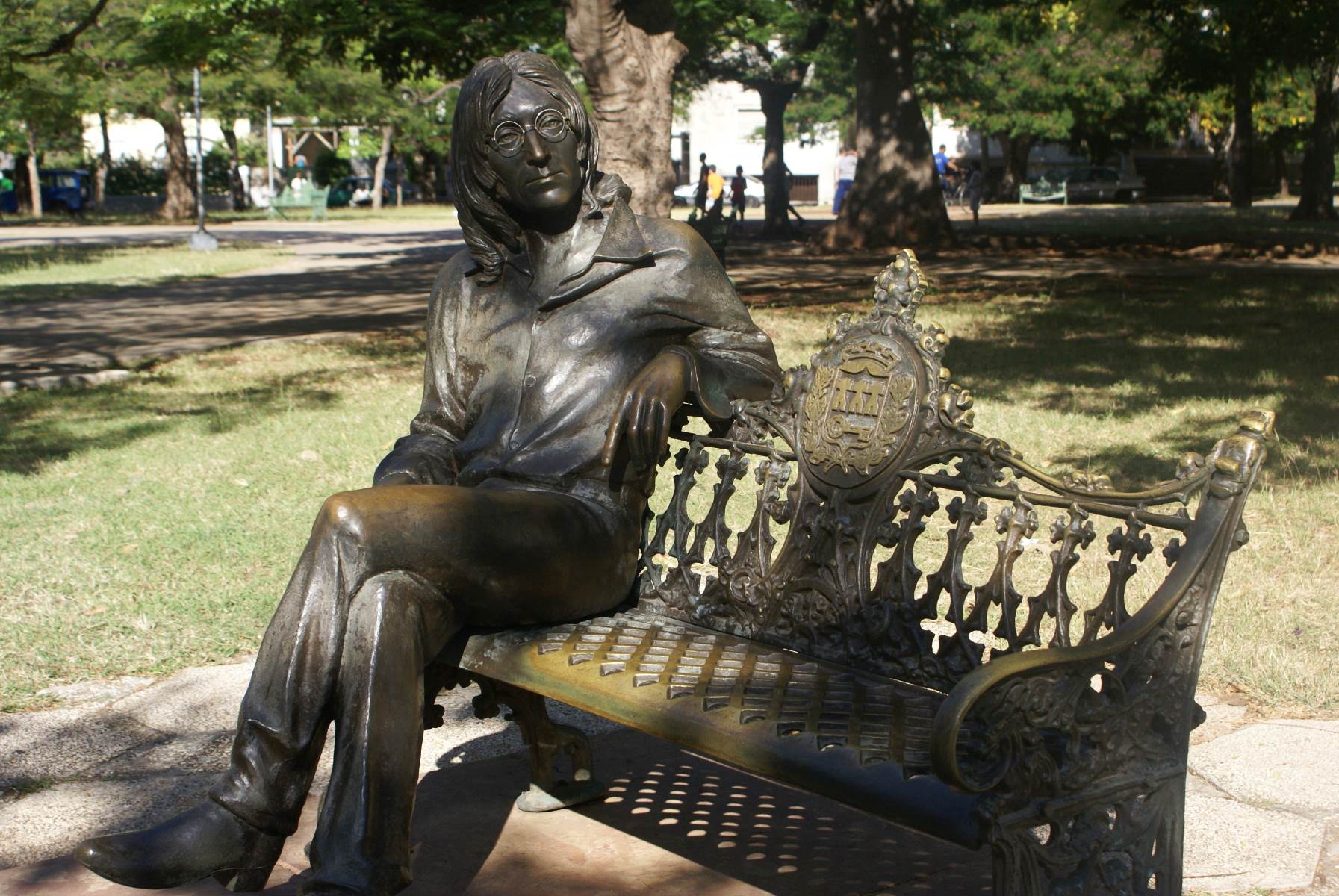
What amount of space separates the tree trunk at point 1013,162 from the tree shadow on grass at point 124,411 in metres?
44.9

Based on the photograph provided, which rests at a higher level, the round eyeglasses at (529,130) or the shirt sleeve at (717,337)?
the round eyeglasses at (529,130)

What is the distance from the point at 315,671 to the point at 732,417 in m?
1.30

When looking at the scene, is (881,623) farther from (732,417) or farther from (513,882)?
(513,882)

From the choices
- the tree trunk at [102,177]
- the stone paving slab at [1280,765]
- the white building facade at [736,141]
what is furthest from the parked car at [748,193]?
the stone paving slab at [1280,765]

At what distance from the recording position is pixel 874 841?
3576 millimetres

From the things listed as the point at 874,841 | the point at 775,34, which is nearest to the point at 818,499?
the point at 874,841

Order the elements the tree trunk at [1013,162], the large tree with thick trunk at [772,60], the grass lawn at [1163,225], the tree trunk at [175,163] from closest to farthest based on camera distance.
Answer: the grass lawn at [1163,225] → the large tree with thick trunk at [772,60] → the tree trunk at [175,163] → the tree trunk at [1013,162]

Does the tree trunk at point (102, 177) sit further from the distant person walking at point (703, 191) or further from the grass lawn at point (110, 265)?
the distant person walking at point (703, 191)

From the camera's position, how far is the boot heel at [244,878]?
281 centimetres

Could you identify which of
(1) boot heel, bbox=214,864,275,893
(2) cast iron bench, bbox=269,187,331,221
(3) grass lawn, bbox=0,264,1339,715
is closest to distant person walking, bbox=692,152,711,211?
(3) grass lawn, bbox=0,264,1339,715

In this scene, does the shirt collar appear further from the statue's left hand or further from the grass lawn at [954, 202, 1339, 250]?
the grass lawn at [954, 202, 1339, 250]

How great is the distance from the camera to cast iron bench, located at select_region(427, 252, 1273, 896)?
2.45 metres

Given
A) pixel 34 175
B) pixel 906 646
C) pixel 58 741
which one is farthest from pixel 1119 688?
pixel 34 175

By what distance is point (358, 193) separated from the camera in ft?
180
